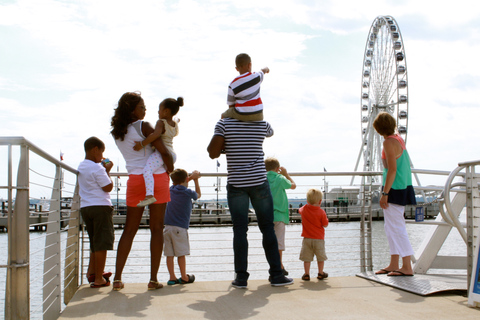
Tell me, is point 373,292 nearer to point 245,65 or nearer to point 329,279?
point 329,279

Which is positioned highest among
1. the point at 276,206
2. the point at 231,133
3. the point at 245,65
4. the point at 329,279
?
the point at 245,65

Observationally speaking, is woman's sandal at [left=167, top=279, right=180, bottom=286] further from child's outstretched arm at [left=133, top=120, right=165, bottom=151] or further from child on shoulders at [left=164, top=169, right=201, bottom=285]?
child's outstretched arm at [left=133, top=120, right=165, bottom=151]

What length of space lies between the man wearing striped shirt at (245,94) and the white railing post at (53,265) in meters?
1.37

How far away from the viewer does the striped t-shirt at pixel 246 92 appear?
3736 mm

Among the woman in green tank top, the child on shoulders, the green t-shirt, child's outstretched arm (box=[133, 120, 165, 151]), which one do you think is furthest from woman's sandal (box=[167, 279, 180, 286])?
the woman in green tank top

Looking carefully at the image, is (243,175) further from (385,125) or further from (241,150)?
(385,125)

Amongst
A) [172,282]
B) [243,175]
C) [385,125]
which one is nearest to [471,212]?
[385,125]

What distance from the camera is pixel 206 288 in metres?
3.92

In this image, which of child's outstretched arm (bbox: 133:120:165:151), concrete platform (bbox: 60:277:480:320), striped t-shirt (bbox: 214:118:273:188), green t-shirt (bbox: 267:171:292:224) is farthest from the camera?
green t-shirt (bbox: 267:171:292:224)

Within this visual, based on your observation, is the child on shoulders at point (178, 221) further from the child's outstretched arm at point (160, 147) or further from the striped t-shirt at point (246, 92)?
the striped t-shirt at point (246, 92)

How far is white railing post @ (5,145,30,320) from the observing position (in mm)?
2404

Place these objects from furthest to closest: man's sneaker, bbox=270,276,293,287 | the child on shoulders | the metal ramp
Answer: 1. the child on shoulders
2. man's sneaker, bbox=270,276,293,287
3. the metal ramp

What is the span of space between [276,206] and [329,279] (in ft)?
2.49

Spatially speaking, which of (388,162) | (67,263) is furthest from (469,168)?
(67,263)
